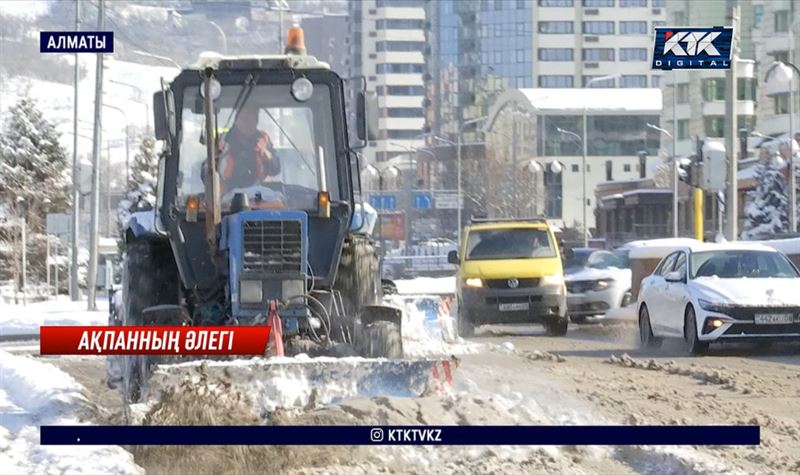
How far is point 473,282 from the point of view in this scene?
27.1 meters

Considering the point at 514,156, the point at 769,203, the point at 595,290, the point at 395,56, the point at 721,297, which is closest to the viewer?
the point at 721,297

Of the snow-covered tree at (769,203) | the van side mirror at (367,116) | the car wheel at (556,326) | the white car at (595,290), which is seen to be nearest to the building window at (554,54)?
the white car at (595,290)

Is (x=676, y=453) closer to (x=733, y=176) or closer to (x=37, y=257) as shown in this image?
(x=733, y=176)

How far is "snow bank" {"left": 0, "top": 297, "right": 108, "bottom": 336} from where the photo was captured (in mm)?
25859

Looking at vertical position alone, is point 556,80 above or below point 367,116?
above

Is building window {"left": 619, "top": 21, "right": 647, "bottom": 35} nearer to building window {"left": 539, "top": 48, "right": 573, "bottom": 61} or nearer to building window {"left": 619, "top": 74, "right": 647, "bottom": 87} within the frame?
building window {"left": 619, "top": 74, "right": 647, "bottom": 87}

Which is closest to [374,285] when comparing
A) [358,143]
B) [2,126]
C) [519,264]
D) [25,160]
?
[358,143]

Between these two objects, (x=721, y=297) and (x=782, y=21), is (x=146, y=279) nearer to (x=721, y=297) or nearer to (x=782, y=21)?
(x=721, y=297)

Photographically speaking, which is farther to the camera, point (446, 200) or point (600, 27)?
point (446, 200)

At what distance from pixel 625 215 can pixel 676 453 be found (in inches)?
1758

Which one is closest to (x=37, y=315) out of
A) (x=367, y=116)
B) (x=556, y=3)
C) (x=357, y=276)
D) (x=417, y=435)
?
(x=556, y=3)

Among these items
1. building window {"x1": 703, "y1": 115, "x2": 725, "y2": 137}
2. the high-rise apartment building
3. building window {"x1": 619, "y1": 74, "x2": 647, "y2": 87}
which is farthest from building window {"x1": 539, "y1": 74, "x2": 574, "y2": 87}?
the high-rise apartment building

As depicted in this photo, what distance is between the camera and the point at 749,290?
19.8 metres

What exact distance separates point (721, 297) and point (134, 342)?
1128 centimetres
